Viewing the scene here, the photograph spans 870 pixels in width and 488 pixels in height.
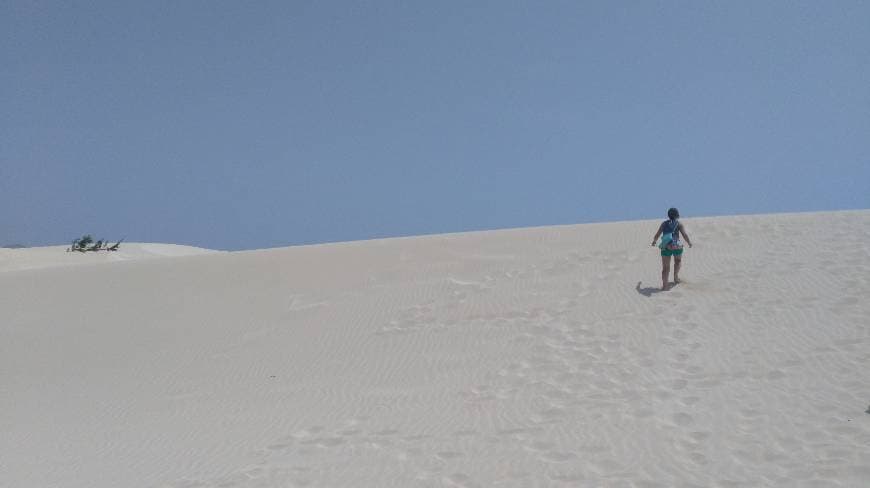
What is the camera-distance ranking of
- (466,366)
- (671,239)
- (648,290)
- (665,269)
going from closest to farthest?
(466,366)
(671,239)
(665,269)
(648,290)

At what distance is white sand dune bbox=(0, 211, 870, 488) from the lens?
241 inches

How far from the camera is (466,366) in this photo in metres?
9.05

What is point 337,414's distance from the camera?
789 cm

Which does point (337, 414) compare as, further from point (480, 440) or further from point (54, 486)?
point (54, 486)

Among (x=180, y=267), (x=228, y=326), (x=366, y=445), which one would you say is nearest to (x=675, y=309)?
(x=366, y=445)

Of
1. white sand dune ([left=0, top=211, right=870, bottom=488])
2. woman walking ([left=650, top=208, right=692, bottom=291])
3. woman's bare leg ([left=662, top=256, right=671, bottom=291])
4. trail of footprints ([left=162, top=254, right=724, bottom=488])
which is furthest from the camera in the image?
woman's bare leg ([left=662, top=256, right=671, bottom=291])

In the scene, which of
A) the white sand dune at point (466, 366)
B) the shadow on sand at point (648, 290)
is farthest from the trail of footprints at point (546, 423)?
the shadow on sand at point (648, 290)

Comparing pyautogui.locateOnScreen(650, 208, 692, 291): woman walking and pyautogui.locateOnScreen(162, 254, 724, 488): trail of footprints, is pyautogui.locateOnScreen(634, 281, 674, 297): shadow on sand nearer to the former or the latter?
pyautogui.locateOnScreen(650, 208, 692, 291): woman walking

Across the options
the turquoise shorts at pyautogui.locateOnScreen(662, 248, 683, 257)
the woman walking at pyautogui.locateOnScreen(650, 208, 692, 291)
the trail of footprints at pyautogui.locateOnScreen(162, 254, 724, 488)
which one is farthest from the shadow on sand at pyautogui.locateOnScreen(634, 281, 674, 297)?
the trail of footprints at pyautogui.locateOnScreen(162, 254, 724, 488)

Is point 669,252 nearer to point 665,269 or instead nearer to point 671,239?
point 671,239

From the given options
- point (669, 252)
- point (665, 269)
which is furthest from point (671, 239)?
point (665, 269)

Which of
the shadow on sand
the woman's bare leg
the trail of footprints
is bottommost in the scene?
the trail of footprints

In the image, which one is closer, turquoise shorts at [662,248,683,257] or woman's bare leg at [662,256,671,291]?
turquoise shorts at [662,248,683,257]

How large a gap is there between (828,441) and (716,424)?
89 cm
